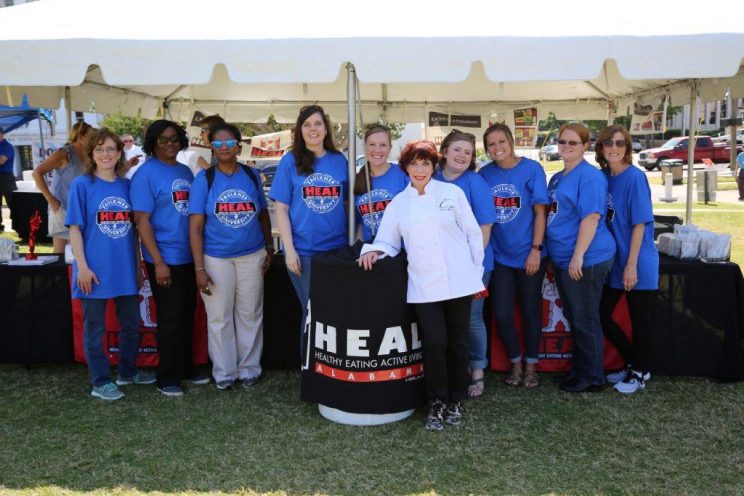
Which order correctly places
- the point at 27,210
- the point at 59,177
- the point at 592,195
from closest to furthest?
the point at 592,195
the point at 59,177
the point at 27,210

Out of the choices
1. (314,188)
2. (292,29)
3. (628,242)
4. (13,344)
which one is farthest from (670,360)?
(13,344)

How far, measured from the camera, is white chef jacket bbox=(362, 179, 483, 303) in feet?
10.4

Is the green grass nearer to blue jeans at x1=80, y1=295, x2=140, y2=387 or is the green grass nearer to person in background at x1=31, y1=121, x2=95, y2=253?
blue jeans at x1=80, y1=295, x2=140, y2=387

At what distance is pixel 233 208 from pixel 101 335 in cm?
107

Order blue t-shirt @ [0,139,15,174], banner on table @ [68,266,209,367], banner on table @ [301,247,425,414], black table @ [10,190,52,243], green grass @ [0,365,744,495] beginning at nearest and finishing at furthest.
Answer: green grass @ [0,365,744,495] → banner on table @ [301,247,425,414] → banner on table @ [68,266,209,367] → black table @ [10,190,52,243] → blue t-shirt @ [0,139,15,174]

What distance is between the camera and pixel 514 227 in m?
3.73

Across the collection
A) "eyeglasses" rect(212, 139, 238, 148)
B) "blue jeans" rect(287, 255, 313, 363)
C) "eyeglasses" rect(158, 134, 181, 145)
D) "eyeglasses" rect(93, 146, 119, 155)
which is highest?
"eyeglasses" rect(158, 134, 181, 145)

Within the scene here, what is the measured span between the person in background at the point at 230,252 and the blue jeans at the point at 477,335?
1249 mm

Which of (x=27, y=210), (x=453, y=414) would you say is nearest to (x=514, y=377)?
(x=453, y=414)

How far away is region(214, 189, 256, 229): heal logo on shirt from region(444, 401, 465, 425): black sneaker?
4.94ft

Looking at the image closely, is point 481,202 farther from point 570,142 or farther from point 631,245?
point 631,245

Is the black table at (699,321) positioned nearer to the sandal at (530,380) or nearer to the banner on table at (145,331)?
the sandal at (530,380)

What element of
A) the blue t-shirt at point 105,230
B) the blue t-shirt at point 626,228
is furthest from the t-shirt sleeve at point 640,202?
the blue t-shirt at point 105,230

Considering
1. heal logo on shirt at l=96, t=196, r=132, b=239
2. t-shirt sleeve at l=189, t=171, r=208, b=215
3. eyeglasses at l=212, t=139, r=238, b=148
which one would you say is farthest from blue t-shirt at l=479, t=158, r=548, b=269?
heal logo on shirt at l=96, t=196, r=132, b=239
